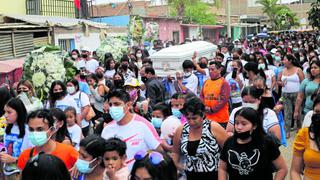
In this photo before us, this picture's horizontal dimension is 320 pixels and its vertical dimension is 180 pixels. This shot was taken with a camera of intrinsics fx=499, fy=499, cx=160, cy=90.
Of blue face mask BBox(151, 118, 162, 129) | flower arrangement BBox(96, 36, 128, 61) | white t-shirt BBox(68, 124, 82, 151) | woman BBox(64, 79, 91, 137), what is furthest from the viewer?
flower arrangement BBox(96, 36, 128, 61)

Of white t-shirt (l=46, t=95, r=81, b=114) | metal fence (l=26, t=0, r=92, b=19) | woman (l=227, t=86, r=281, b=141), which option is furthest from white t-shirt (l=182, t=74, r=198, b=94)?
metal fence (l=26, t=0, r=92, b=19)

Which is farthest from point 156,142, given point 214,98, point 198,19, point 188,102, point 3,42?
point 198,19

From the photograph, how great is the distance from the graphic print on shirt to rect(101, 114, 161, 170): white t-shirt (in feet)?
2.58

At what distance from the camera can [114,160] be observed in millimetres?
3941

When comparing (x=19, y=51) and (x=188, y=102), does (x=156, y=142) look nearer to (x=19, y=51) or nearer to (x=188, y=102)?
(x=188, y=102)

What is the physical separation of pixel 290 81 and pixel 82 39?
1287 centimetres

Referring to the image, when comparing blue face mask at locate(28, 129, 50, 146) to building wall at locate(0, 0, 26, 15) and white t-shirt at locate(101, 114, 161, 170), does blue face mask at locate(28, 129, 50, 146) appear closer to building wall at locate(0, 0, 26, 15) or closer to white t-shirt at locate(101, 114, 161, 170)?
white t-shirt at locate(101, 114, 161, 170)

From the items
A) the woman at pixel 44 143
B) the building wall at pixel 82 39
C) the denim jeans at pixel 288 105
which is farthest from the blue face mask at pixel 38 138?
the building wall at pixel 82 39

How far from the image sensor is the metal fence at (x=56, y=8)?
2294 centimetres

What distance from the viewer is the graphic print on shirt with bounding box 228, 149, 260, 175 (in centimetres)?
425

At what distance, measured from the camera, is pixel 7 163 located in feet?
17.2

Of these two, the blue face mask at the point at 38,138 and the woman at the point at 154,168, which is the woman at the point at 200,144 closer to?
the blue face mask at the point at 38,138

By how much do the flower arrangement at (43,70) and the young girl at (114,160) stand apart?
4347 millimetres

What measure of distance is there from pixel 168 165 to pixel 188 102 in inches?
64.3
